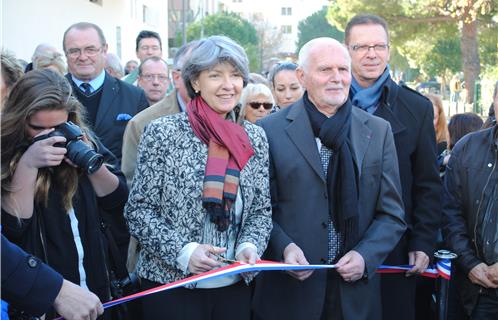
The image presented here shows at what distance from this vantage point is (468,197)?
423cm

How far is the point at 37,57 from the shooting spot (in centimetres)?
637

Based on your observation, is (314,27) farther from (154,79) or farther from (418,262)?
Result: (418,262)

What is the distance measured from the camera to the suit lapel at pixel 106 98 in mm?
5434

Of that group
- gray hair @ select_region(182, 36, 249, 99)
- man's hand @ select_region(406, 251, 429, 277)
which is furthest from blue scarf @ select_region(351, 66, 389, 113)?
gray hair @ select_region(182, 36, 249, 99)

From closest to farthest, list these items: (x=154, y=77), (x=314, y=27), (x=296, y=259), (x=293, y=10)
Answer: (x=296, y=259) → (x=154, y=77) → (x=314, y=27) → (x=293, y=10)

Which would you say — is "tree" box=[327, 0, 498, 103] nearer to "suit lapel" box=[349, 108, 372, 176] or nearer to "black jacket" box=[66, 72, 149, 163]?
"black jacket" box=[66, 72, 149, 163]

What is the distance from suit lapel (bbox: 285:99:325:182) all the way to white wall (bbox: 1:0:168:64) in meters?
6.08

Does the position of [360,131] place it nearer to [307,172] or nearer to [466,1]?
[307,172]

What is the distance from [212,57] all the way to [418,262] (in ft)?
6.33

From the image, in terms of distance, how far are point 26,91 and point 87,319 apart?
116 cm

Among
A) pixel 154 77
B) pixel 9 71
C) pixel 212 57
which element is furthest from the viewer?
pixel 154 77

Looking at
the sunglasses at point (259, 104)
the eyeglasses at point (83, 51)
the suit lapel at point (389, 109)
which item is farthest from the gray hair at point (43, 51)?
the suit lapel at point (389, 109)

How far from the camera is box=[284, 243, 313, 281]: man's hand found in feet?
11.7

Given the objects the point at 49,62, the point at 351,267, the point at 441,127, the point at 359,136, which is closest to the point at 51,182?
the point at 351,267
